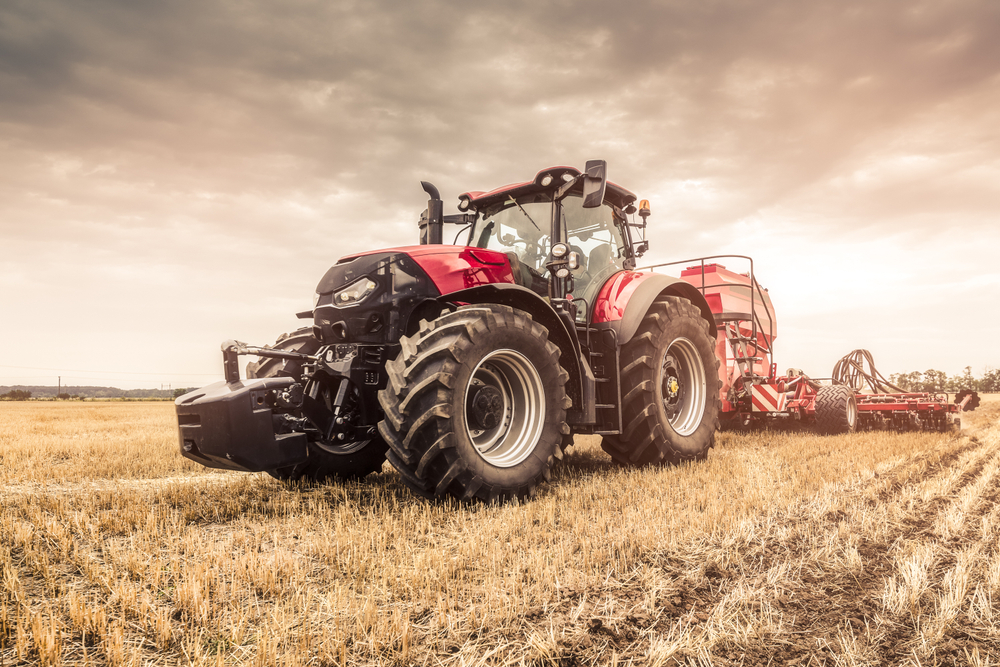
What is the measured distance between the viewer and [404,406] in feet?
12.3

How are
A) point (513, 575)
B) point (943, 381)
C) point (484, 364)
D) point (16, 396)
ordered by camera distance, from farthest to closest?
point (16, 396) < point (943, 381) < point (484, 364) < point (513, 575)

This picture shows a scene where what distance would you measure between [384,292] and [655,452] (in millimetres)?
2880

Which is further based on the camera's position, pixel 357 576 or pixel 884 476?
pixel 884 476

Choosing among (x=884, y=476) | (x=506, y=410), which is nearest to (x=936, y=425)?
(x=884, y=476)

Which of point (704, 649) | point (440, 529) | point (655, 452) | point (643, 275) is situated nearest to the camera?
point (704, 649)

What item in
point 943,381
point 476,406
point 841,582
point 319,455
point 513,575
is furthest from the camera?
point 943,381

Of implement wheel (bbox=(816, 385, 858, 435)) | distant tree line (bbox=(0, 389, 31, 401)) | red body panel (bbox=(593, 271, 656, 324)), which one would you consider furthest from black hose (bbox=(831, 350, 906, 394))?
distant tree line (bbox=(0, 389, 31, 401))

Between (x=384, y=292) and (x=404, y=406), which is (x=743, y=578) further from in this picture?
(x=384, y=292)

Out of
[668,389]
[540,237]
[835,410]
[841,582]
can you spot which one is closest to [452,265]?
[540,237]

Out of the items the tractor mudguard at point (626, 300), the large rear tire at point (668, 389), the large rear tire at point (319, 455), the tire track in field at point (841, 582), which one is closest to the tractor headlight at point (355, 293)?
the large rear tire at point (319, 455)

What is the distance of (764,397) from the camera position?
28.8 feet

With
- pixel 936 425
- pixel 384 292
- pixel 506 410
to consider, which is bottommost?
pixel 936 425

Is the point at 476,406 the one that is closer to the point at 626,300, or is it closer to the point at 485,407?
the point at 485,407

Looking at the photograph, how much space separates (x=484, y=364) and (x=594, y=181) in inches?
65.9
